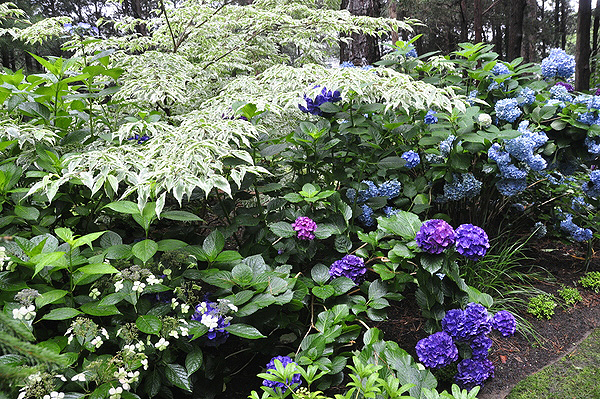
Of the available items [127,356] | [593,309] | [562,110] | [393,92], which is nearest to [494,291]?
[593,309]

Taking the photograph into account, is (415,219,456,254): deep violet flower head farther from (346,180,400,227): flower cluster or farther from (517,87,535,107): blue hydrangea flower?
(517,87,535,107): blue hydrangea flower

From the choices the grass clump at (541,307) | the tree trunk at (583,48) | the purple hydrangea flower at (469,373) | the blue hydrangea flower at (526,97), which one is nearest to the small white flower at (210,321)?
the purple hydrangea flower at (469,373)

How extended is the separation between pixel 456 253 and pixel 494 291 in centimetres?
95

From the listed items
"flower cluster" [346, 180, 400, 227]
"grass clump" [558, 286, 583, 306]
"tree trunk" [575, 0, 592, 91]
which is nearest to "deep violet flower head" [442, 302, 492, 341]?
"flower cluster" [346, 180, 400, 227]

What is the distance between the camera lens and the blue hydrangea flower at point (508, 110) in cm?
221

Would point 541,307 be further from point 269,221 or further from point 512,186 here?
point 269,221

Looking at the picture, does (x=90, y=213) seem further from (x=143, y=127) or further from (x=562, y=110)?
(x=562, y=110)

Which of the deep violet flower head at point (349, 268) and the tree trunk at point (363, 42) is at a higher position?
the tree trunk at point (363, 42)

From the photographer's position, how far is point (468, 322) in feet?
4.92

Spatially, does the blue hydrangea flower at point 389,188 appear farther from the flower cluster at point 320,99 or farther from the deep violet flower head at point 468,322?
the deep violet flower head at point 468,322

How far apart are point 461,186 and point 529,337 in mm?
874

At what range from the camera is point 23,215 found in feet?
4.98

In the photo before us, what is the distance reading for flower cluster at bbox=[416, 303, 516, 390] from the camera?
149 centimetres

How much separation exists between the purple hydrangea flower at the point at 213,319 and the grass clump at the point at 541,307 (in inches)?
71.0
